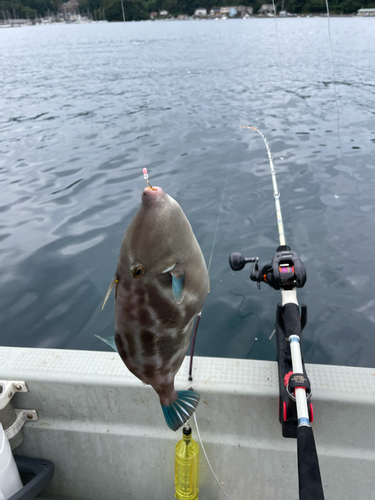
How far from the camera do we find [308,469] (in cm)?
164

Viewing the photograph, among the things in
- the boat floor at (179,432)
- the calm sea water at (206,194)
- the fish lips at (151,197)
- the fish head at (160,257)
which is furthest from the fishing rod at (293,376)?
the calm sea water at (206,194)

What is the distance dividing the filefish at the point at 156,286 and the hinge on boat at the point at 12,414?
1.60 m

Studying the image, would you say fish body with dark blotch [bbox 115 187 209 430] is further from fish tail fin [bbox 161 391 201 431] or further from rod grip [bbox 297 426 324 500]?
rod grip [bbox 297 426 324 500]

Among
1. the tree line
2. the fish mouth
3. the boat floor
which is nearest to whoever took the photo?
the fish mouth

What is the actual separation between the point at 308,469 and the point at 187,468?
133 centimetres

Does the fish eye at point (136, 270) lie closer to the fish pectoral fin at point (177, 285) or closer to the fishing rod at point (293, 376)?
the fish pectoral fin at point (177, 285)

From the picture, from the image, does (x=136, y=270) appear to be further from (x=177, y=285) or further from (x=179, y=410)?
(x=179, y=410)

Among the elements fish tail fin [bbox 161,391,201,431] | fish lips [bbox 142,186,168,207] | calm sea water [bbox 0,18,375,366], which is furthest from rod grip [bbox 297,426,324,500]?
calm sea water [bbox 0,18,375,366]

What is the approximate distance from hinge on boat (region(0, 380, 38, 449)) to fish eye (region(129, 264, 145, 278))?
6.22 ft

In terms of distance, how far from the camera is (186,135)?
1195cm

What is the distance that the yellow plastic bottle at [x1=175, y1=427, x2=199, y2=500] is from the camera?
8.98 ft

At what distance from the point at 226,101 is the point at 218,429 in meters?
14.4

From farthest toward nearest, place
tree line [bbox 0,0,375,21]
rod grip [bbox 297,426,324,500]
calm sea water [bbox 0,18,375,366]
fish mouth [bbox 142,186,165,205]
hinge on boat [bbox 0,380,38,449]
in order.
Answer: calm sea water [bbox 0,18,375,366] < tree line [bbox 0,0,375,21] < hinge on boat [bbox 0,380,38,449] < rod grip [bbox 297,426,324,500] < fish mouth [bbox 142,186,165,205]

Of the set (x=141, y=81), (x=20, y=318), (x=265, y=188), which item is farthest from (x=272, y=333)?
(x=141, y=81)
